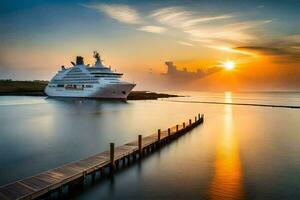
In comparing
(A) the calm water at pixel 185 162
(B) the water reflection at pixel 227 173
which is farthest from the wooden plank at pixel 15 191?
(B) the water reflection at pixel 227 173

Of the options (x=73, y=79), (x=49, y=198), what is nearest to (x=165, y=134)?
(x=49, y=198)

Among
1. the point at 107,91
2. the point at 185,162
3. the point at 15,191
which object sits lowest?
the point at 185,162

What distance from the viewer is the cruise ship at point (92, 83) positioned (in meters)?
95.6

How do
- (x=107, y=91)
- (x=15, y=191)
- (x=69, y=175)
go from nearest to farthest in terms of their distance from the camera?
(x=15, y=191) → (x=69, y=175) → (x=107, y=91)

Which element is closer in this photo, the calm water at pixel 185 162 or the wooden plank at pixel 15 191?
the wooden plank at pixel 15 191

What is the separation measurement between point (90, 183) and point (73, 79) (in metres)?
97.5

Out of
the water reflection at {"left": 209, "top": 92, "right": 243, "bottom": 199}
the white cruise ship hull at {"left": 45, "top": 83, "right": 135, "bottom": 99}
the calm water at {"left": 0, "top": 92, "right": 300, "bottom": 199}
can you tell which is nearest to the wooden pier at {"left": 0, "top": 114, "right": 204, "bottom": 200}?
the calm water at {"left": 0, "top": 92, "right": 300, "bottom": 199}

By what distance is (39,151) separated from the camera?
24.4m

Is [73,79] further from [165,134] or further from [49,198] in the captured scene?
[49,198]

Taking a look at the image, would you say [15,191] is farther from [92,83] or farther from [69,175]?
Result: [92,83]

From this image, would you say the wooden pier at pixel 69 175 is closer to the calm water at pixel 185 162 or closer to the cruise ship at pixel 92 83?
the calm water at pixel 185 162

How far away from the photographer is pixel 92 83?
99375 mm

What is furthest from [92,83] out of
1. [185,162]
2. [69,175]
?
[69,175]

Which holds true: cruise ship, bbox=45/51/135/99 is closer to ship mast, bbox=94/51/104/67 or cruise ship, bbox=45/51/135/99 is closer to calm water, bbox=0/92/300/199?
ship mast, bbox=94/51/104/67
